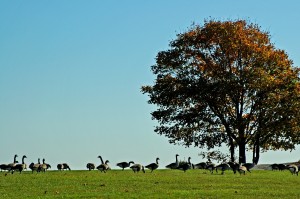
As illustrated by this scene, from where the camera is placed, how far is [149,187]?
4203 cm

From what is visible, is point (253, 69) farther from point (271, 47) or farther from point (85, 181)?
point (85, 181)

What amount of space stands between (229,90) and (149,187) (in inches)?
1503

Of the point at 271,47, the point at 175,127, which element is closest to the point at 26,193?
the point at 175,127

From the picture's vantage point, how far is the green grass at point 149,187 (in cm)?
3769

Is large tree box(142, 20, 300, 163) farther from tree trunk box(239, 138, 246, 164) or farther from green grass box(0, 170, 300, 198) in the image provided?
green grass box(0, 170, 300, 198)

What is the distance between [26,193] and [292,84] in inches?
1962

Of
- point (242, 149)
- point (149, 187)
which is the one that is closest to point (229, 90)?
point (242, 149)

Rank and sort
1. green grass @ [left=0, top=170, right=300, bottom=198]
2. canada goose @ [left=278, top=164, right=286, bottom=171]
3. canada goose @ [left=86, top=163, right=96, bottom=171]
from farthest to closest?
1. canada goose @ [left=278, top=164, right=286, bottom=171]
2. canada goose @ [left=86, top=163, right=96, bottom=171]
3. green grass @ [left=0, top=170, right=300, bottom=198]

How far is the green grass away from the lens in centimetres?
3769

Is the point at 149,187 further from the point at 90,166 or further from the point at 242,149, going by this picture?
the point at 242,149

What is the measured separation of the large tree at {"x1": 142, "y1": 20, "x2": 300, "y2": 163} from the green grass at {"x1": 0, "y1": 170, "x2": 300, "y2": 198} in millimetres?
28446

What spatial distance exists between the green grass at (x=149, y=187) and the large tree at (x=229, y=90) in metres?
28.4

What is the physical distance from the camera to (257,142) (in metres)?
82.8

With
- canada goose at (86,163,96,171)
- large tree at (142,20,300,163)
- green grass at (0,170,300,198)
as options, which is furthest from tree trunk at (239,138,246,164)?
green grass at (0,170,300,198)
